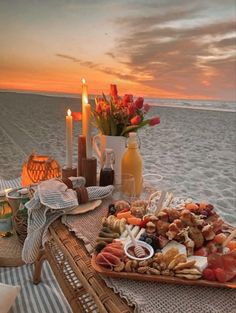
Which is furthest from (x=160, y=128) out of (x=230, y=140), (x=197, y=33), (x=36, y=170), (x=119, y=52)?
(x=36, y=170)

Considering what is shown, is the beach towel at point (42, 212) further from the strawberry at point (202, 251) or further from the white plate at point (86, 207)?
the strawberry at point (202, 251)

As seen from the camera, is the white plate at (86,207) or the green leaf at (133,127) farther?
the green leaf at (133,127)

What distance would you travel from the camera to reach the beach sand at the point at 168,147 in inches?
167

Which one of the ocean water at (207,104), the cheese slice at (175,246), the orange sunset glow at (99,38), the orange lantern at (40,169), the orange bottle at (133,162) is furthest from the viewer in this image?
the ocean water at (207,104)

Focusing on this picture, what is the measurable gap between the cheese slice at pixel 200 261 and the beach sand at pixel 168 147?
202 centimetres

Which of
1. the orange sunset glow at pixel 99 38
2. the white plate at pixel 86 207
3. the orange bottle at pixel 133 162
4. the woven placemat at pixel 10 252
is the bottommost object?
the woven placemat at pixel 10 252

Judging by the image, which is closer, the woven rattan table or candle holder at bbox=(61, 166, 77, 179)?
the woven rattan table

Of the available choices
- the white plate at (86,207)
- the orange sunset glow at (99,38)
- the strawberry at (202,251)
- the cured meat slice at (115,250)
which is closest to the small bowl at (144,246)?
the cured meat slice at (115,250)

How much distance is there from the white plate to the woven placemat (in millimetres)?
488

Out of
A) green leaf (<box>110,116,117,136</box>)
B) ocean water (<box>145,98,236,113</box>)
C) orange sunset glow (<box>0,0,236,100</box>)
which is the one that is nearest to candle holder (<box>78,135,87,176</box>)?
green leaf (<box>110,116,117,136</box>)

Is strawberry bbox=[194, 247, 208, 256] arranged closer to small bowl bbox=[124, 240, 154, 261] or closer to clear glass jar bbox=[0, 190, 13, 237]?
small bowl bbox=[124, 240, 154, 261]

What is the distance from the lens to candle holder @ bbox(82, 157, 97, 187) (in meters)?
1.30

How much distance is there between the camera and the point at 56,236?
0.97 metres

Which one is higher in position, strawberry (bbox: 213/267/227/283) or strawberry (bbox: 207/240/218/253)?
strawberry (bbox: 207/240/218/253)
